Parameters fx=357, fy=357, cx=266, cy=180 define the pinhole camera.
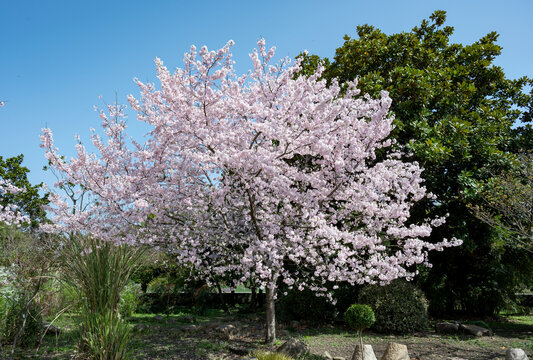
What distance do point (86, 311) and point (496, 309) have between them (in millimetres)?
15369

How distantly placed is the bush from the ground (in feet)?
1.13

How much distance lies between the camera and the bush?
10547 mm

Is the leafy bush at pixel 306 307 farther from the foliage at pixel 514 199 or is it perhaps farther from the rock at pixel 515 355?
the foliage at pixel 514 199

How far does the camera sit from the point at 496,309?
47.7ft

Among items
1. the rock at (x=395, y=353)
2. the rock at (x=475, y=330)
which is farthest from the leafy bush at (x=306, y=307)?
the rock at (x=395, y=353)

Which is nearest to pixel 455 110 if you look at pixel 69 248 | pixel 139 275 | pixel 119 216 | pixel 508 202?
pixel 508 202

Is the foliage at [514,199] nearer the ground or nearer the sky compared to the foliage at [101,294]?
nearer the sky

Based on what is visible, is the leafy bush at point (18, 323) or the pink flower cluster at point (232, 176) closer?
the pink flower cluster at point (232, 176)

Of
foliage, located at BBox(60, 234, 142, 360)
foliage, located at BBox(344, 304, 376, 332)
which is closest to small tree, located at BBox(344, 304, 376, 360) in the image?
Result: foliage, located at BBox(344, 304, 376, 332)

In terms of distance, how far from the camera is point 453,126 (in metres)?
10.7

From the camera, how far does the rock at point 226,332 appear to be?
9.05 metres

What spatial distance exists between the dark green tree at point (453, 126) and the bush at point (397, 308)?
248 cm

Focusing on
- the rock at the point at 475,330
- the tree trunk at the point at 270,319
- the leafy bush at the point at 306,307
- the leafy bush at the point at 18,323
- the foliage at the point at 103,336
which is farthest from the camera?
the leafy bush at the point at 306,307

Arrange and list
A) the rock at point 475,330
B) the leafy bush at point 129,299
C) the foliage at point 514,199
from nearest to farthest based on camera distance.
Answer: the foliage at point 514,199, the rock at point 475,330, the leafy bush at point 129,299
